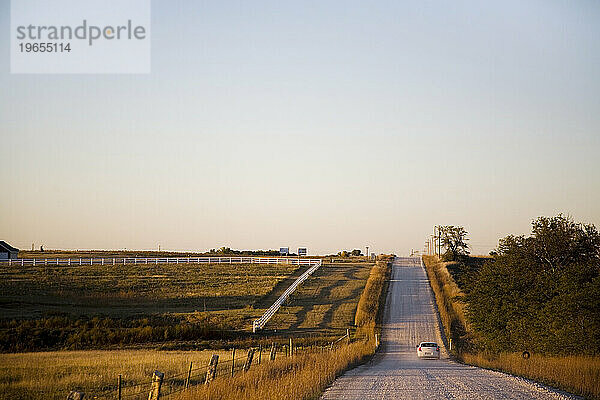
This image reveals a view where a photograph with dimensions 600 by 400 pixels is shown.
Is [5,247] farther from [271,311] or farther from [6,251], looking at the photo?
[271,311]

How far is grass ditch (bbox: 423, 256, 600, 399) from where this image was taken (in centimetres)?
1955

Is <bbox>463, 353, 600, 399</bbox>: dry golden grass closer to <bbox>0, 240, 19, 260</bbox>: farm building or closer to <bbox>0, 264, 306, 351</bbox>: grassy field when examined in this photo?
<bbox>0, 264, 306, 351</bbox>: grassy field

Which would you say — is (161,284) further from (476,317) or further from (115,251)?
(115,251)

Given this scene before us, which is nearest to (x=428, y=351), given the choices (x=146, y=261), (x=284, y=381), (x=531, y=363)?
(x=531, y=363)

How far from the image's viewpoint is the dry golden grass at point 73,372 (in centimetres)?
2034

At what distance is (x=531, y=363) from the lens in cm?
2616

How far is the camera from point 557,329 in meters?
33.9

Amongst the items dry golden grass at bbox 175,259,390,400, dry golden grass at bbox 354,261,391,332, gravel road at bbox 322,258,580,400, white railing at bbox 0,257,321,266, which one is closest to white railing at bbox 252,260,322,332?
dry golden grass at bbox 354,261,391,332

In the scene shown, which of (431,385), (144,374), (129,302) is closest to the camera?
(431,385)

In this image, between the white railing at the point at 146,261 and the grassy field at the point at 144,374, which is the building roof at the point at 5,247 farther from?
the grassy field at the point at 144,374

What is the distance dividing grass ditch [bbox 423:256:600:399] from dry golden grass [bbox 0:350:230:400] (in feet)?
39.5

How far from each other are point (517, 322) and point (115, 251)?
317ft

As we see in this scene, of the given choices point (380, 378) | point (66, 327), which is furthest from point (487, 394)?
point (66, 327)

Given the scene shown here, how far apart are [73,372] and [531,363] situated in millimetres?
16905
